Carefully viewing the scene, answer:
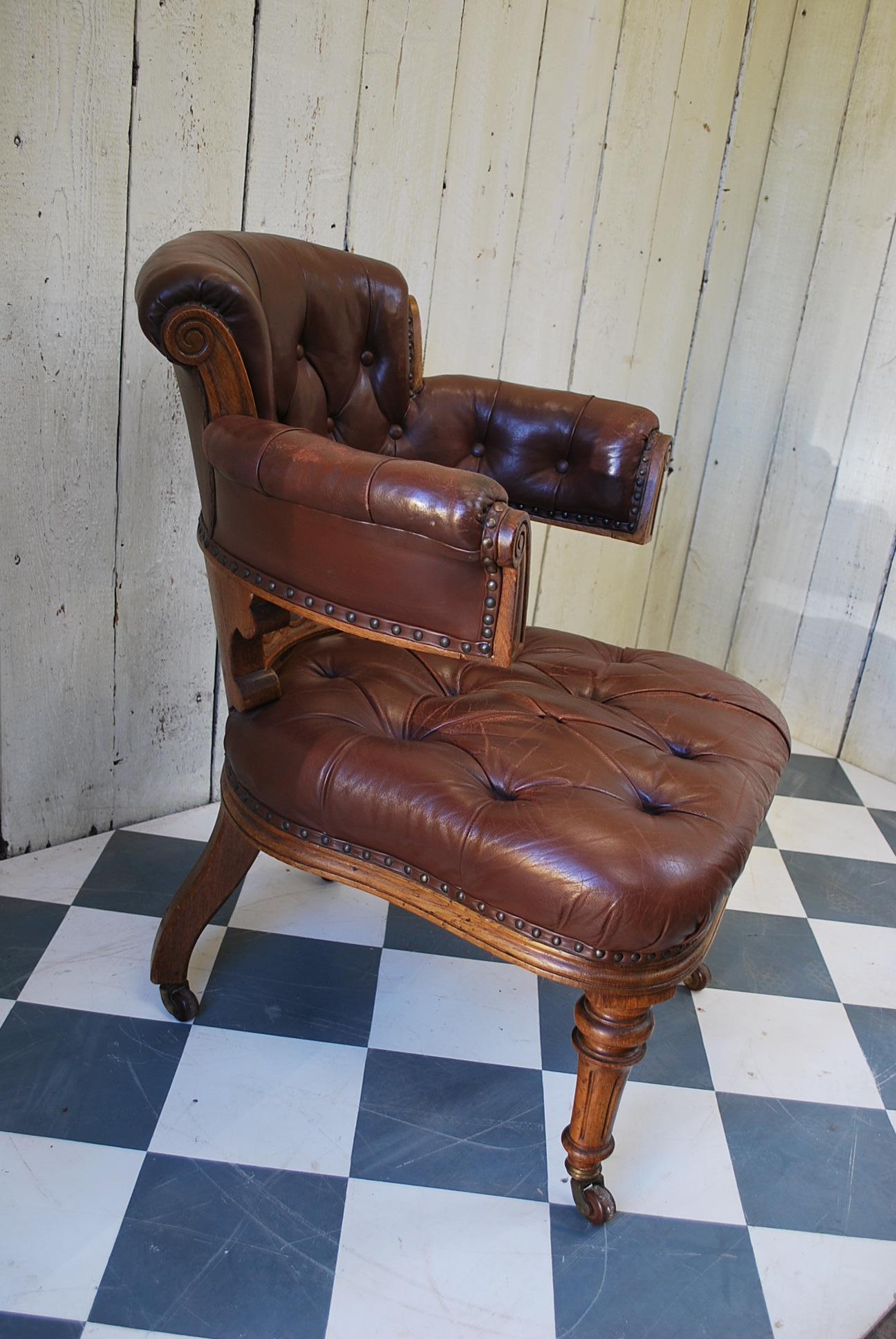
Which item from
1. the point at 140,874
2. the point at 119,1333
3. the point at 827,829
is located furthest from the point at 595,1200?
the point at 827,829

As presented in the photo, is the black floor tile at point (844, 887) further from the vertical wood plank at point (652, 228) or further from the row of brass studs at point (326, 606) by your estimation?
the row of brass studs at point (326, 606)

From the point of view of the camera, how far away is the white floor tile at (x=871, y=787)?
7.02 ft

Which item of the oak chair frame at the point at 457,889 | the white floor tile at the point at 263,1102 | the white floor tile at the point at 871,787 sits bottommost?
the white floor tile at the point at 263,1102

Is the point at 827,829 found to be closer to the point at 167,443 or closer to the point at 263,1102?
the point at 263,1102

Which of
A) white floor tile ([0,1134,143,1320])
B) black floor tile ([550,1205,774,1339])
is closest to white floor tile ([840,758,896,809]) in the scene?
black floor tile ([550,1205,774,1339])

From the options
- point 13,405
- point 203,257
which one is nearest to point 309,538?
point 203,257

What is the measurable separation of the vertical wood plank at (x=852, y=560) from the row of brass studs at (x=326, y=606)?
1.49 m

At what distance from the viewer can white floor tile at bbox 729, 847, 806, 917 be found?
175 centimetres

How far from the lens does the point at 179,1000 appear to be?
4.40 feet

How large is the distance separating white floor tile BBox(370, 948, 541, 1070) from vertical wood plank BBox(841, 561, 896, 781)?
3.51 feet

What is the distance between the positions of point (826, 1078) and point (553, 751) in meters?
0.64

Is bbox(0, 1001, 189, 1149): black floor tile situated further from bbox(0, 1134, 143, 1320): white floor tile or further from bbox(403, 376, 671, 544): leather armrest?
bbox(403, 376, 671, 544): leather armrest

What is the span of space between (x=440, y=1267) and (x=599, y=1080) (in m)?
0.23

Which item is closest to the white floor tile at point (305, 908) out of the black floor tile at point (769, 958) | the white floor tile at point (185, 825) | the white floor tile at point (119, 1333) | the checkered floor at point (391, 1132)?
the checkered floor at point (391, 1132)
